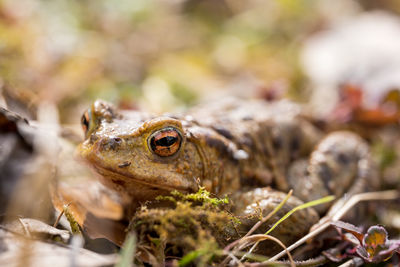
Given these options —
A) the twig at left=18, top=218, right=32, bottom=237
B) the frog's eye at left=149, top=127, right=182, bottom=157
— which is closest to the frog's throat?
the frog's eye at left=149, top=127, right=182, bottom=157

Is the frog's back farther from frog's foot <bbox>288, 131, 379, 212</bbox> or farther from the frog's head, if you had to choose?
the frog's head

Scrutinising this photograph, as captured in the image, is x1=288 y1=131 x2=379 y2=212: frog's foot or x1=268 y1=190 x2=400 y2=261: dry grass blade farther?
x1=288 y1=131 x2=379 y2=212: frog's foot

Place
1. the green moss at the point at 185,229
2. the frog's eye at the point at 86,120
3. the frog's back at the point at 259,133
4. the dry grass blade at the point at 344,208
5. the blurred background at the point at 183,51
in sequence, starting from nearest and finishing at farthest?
1. the green moss at the point at 185,229
2. the dry grass blade at the point at 344,208
3. the frog's eye at the point at 86,120
4. the frog's back at the point at 259,133
5. the blurred background at the point at 183,51

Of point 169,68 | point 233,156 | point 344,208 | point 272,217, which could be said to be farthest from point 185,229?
point 169,68

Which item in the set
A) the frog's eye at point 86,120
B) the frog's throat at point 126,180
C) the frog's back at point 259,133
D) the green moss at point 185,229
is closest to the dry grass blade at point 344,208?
the green moss at point 185,229

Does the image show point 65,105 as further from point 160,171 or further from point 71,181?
point 160,171

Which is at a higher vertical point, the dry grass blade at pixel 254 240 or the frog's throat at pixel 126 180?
the frog's throat at pixel 126 180

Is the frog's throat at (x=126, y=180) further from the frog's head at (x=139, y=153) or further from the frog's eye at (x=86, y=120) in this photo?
the frog's eye at (x=86, y=120)

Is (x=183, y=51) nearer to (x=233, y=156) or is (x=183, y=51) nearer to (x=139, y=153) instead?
(x=233, y=156)
